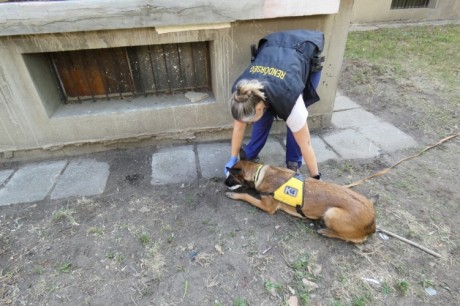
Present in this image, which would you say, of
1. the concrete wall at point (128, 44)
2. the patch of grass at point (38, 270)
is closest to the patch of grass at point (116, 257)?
the patch of grass at point (38, 270)

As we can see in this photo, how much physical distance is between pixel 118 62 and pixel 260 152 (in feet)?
6.69

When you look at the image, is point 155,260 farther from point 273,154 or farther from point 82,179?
point 273,154

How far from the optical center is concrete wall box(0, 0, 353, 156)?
9.05 ft

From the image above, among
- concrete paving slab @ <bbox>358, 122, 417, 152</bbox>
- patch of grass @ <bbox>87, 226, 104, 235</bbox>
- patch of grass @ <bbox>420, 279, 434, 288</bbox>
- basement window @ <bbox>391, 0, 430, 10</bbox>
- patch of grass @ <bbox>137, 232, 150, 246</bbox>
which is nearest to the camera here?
patch of grass @ <bbox>420, 279, 434, 288</bbox>

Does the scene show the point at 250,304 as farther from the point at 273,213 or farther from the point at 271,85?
the point at 271,85

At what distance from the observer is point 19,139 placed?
336 centimetres

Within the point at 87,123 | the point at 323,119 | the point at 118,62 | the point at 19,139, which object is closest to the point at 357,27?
the point at 323,119

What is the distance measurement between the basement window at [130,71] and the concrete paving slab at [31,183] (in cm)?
87

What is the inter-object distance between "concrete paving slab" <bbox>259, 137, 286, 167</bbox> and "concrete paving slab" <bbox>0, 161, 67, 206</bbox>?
2.38 meters

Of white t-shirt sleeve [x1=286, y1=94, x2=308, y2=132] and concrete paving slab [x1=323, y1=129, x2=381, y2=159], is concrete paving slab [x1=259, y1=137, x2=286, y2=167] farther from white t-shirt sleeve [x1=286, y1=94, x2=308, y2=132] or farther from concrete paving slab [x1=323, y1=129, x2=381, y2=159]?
white t-shirt sleeve [x1=286, y1=94, x2=308, y2=132]

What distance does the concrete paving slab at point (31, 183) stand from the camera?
2973 millimetres

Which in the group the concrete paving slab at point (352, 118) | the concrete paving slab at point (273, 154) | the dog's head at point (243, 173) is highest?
the dog's head at point (243, 173)

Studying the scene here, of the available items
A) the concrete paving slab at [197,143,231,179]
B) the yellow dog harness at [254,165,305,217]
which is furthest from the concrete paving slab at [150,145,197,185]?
the yellow dog harness at [254,165,305,217]

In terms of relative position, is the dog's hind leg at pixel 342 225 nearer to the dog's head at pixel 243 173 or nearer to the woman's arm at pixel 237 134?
the dog's head at pixel 243 173
